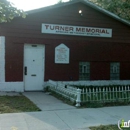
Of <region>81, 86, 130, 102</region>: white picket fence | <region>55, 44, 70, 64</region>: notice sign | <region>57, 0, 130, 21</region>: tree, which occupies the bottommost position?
<region>81, 86, 130, 102</region>: white picket fence

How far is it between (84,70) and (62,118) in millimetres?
7344

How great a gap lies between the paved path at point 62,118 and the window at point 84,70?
218 inches

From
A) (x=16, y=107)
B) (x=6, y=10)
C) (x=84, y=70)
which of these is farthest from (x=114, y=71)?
(x=6, y=10)

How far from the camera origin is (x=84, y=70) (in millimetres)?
13742

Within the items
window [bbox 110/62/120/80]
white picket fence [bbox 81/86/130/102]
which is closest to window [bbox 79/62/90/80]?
window [bbox 110/62/120/80]

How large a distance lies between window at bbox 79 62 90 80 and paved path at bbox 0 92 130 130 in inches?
218

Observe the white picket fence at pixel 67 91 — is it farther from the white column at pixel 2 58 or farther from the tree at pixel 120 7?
the tree at pixel 120 7

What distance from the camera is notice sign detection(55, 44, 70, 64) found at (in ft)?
42.6

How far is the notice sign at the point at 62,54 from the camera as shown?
42.6ft

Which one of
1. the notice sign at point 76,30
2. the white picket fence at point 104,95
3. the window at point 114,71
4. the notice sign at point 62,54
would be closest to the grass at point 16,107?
the white picket fence at point 104,95

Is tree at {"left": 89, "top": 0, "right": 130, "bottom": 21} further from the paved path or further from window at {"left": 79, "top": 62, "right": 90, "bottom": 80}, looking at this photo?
the paved path

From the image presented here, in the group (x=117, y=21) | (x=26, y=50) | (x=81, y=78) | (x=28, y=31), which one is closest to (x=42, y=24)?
(x=28, y=31)

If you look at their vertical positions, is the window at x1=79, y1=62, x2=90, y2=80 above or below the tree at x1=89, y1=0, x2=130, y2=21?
below

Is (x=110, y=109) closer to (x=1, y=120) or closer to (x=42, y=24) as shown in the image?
(x=1, y=120)
